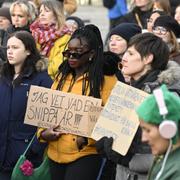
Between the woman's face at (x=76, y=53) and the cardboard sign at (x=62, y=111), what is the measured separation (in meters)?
0.27

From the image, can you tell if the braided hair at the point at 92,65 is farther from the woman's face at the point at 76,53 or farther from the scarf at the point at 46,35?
the scarf at the point at 46,35

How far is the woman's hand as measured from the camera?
6041mm

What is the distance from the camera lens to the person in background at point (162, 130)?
3803 mm

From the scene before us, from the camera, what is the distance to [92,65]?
617 cm

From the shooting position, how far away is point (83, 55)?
241 inches

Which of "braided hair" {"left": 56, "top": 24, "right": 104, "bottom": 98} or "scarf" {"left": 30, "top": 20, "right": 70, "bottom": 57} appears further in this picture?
"scarf" {"left": 30, "top": 20, "right": 70, "bottom": 57}

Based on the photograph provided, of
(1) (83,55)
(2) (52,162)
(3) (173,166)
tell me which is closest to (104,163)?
(2) (52,162)

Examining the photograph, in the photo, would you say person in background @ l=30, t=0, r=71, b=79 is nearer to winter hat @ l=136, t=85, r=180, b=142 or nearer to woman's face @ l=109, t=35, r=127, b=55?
woman's face @ l=109, t=35, r=127, b=55

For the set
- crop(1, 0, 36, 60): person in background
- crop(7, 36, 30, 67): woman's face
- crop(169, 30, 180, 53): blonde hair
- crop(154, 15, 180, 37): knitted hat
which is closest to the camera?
crop(7, 36, 30, 67): woman's face

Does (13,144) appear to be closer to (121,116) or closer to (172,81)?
(121,116)

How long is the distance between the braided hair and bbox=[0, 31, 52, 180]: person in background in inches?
20.5

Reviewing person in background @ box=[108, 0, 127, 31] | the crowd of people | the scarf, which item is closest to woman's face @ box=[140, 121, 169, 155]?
the crowd of people

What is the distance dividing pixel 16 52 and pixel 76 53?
0.91m

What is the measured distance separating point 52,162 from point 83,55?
0.93 m
